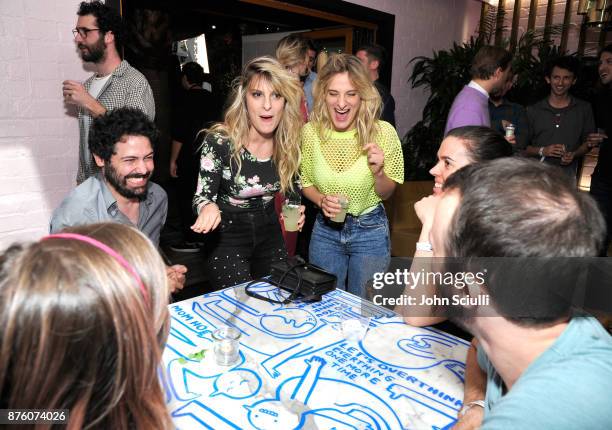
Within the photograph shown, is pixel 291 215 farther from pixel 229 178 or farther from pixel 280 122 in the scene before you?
pixel 280 122

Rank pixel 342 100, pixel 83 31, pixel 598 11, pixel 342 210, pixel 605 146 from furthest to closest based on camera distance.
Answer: pixel 598 11 < pixel 605 146 < pixel 83 31 < pixel 342 100 < pixel 342 210

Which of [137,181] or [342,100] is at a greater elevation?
[342,100]

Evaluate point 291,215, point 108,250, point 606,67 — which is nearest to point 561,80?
point 606,67

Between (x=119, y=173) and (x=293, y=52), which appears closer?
(x=119, y=173)

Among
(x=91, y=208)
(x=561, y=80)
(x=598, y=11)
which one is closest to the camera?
(x=91, y=208)

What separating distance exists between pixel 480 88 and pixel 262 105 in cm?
165

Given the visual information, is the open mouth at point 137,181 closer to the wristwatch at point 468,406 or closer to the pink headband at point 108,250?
the pink headband at point 108,250

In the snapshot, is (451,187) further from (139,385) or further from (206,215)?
(206,215)

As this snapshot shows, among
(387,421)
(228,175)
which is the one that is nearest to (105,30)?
(228,175)

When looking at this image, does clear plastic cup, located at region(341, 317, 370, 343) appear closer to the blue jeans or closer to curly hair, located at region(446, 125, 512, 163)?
curly hair, located at region(446, 125, 512, 163)

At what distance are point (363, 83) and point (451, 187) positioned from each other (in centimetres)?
148

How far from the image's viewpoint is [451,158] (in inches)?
70.9

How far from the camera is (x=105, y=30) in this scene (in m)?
2.79

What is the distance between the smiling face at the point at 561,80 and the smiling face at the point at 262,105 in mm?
2829
